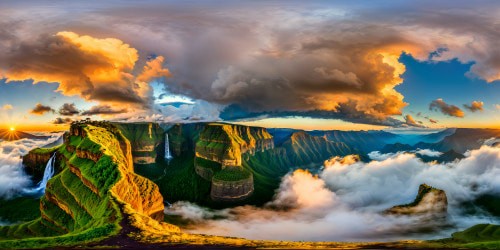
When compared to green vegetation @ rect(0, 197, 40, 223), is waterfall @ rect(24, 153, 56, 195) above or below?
above

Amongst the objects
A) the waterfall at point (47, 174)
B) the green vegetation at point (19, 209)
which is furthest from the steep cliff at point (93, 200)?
the waterfall at point (47, 174)

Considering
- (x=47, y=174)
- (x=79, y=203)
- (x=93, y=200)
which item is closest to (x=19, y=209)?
(x=47, y=174)

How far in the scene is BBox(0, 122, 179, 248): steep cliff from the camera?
68750 millimetres

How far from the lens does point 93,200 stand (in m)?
88.2

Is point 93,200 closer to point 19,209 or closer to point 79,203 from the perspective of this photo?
point 79,203

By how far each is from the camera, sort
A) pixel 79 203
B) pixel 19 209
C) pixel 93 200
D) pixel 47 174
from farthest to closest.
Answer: pixel 47 174 < pixel 19 209 < pixel 79 203 < pixel 93 200

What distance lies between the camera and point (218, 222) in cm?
19762

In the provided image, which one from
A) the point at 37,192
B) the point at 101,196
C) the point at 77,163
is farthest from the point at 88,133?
the point at 37,192

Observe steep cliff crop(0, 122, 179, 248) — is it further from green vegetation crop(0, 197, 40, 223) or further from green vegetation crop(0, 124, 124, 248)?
green vegetation crop(0, 197, 40, 223)

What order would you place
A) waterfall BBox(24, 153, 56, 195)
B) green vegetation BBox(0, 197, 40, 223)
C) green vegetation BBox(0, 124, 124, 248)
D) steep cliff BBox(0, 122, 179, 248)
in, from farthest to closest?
waterfall BBox(24, 153, 56, 195) → green vegetation BBox(0, 197, 40, 223) → green vegetation BBox(0, 124, 124, 248) → steep cliff BBox(0, 122, 179, 248)

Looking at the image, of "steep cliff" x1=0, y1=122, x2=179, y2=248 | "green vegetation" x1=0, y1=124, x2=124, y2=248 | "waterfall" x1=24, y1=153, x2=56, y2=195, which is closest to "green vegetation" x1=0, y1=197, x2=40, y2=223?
"waterfall" x1=24, y1=153, x2=56, y2=195

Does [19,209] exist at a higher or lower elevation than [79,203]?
lower

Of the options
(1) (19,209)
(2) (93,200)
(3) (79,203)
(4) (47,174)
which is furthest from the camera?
(4) (47,174)

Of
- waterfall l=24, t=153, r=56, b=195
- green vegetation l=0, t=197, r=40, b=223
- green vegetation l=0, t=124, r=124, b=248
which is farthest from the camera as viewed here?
waterfall l=24, t=153, r=56, b=195
